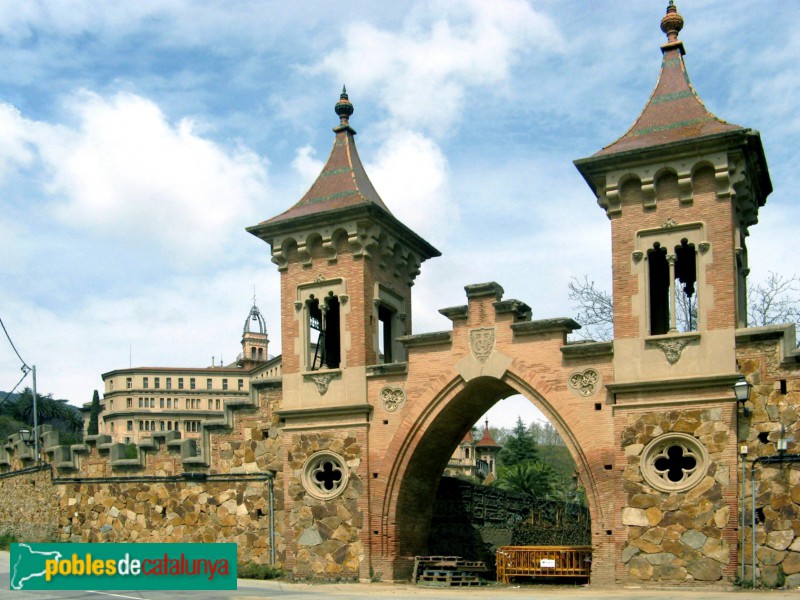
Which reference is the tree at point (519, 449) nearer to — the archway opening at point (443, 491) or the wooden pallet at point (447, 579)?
the archway opening at point (443, 491)

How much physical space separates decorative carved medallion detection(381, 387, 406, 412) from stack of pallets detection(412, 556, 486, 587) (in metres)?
3.63

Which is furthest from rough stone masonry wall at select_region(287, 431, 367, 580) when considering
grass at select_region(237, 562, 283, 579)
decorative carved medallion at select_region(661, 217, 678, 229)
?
decorative carved medallion at select_region(661, 217, 678, 229)

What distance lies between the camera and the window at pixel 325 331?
85.3ft

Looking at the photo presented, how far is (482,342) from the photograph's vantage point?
23562mm

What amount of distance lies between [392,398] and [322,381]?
191 cm

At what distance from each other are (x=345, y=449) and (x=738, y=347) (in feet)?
31.0

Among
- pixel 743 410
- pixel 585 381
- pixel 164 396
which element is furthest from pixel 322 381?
pixel 164 396

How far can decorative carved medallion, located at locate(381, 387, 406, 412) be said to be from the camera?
2450 centimetres

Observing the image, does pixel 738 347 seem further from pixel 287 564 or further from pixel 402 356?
pixel 287 564

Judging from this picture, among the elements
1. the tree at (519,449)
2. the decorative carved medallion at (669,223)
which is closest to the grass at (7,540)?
the decorative carved medallion at (669,223)

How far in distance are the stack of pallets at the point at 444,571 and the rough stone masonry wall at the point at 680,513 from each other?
4.37 metres

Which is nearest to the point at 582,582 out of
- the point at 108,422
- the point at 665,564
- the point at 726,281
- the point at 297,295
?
the point at 665,564

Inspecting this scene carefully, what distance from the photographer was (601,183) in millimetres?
22594

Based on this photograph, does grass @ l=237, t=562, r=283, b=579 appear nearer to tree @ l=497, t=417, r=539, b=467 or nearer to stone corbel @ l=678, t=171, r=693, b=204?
stone corbel @ l=678, t=171, r=693, b=204
